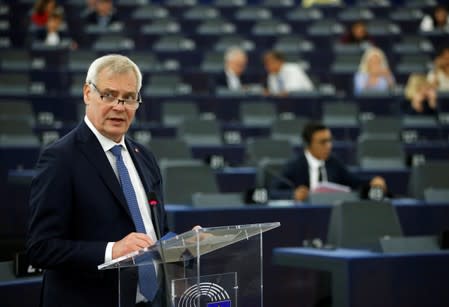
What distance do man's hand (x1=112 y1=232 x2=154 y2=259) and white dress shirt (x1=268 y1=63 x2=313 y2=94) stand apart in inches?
375

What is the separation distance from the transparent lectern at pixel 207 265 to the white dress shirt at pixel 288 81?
373 inches

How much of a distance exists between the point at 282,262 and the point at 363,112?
676cm

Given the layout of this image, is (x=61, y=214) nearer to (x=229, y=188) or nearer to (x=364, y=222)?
(x=364, y=222)

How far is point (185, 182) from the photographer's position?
7.35m

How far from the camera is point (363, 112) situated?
1186 cm

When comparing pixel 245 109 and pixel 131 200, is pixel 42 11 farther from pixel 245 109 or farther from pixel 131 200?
pixel 131 200

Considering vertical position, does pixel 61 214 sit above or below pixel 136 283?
above

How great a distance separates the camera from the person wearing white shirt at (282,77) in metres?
12.2

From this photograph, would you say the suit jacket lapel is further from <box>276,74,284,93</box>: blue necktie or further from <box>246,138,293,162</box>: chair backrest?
<box>276,74,284,93</box>: blue necktie

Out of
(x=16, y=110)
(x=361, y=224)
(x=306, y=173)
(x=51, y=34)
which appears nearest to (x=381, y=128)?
(x=306, y=173)

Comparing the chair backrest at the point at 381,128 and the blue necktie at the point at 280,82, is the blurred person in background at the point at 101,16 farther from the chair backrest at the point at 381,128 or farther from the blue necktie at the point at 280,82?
the chair backrest at the point at 381,128

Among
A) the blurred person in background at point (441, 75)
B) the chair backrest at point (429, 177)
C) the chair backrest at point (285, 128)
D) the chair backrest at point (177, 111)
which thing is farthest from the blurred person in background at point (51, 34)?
the chair backrest at point (429, 177)

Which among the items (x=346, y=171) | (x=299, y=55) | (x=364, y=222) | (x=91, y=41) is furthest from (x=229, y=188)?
(x=91, y=41)

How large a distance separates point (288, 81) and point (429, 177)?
4530mm
